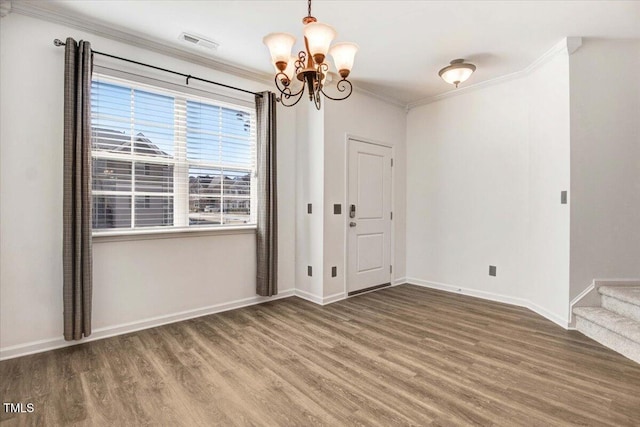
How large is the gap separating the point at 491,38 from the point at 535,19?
380mm

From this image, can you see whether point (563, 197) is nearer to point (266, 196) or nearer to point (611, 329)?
point (611, 329)

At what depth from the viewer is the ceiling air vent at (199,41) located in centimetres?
302

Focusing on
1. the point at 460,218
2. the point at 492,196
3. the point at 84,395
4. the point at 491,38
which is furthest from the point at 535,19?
the point at 84,395

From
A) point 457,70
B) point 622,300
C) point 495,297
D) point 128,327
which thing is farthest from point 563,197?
point 128,327

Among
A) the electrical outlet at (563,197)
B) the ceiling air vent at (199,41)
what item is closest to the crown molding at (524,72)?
the electrical outlet at (563,197)

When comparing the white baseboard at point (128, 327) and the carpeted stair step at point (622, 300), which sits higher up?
the carpeted stair step at point (622, 300)

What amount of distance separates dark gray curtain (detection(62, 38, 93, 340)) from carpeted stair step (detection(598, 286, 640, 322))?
4698 mm

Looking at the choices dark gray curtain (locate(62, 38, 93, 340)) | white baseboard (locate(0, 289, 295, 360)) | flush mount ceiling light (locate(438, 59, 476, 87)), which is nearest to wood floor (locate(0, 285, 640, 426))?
white baseboard (locate(0, 289, 295, 360))

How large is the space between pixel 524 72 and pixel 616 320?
2.79 metres

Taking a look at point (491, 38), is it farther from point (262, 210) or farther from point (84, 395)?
point (84, 395)

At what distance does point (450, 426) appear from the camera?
69.1 inches

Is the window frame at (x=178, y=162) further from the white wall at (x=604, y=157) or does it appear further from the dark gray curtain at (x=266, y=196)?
the white wall at (x=604, y=157)

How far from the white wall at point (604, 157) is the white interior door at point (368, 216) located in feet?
7.27

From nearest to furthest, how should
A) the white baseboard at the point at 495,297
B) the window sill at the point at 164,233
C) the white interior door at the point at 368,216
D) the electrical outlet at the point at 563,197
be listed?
1. the window sill at the point at 164,233
2. the electrical outlet at the point at 563,197
3. the white baseboard at the point at 495,297
4. the white interior door at the point at 368,216
